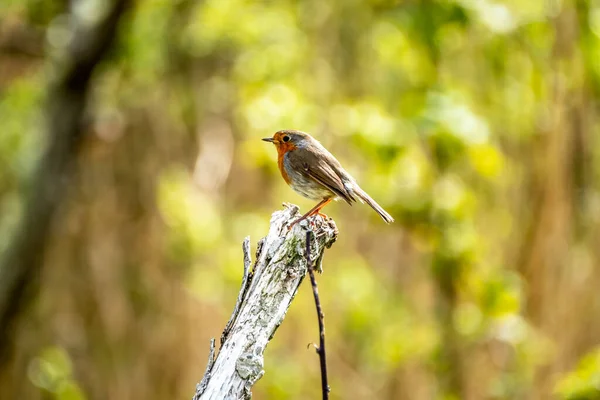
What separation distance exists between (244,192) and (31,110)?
2.27 metres

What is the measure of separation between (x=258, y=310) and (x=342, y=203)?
5.53 metres

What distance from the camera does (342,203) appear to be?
7473 millimetres

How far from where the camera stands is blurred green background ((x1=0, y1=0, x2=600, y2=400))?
16.6 ft

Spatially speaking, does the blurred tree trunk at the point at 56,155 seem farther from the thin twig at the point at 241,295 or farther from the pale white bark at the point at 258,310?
the thin twig at the point at 241,295

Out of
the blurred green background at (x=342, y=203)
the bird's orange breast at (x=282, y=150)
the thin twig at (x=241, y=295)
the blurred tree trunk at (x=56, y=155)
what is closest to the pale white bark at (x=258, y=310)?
the thin twig at (x=241, y=295)

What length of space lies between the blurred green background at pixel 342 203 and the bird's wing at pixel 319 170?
1233 millimetres

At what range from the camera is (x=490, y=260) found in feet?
21.2

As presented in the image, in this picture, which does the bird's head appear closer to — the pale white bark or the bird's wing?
the bird's wing

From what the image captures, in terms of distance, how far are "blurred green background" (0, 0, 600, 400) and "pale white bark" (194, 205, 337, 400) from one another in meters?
1.69

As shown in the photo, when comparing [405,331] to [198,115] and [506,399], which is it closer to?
[506,399]

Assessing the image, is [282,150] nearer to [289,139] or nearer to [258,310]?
[289,139]

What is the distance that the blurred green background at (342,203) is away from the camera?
507 cm

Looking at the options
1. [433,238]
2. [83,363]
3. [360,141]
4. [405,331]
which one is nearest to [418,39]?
[360,141]

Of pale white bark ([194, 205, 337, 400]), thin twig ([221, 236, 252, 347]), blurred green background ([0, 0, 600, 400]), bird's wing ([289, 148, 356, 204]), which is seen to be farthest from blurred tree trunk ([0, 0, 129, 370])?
thin twig ([221, 236, 252, 347])
